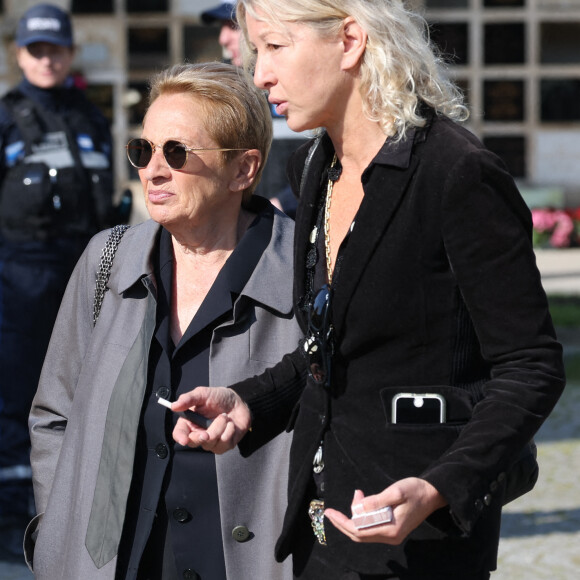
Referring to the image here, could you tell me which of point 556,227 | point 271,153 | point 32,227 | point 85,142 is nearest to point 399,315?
point 271,153

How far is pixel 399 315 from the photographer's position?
1.78 meters

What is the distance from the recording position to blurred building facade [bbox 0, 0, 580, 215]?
12000 mm

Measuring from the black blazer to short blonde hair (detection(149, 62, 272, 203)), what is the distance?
2.25 ft

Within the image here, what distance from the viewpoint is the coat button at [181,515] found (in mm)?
2322

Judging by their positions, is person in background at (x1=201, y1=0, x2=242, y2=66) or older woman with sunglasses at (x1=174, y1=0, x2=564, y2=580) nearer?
older woman with sunglasses at (x1=174, y1=0, x2=564, y2=580)

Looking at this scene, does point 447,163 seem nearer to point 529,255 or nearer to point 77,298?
point 529,255

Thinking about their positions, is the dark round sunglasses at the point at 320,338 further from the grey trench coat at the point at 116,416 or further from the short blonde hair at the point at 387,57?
the grey trench coat at the point at 116,416

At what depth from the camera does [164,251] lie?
2570mm

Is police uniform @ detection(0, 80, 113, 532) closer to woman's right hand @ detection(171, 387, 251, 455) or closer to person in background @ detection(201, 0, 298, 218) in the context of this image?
person in background @ detection(201, 0, 298, 218)

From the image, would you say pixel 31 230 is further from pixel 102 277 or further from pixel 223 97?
pixel 223 97

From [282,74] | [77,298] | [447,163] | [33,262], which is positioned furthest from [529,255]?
[33,262]

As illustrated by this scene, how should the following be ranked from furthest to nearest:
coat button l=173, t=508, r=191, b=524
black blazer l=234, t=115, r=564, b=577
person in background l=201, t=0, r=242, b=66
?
person in background l=201, t=0, r=242, b=66 < coat button l=173, t=508, r=191, b=524 < black blazer l=234, t=115, r=564, b=577

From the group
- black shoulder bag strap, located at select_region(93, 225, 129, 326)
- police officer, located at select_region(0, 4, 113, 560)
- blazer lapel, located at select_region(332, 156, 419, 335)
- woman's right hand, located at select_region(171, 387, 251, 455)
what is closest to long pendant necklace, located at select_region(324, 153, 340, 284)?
blazer lapel, located at select_region(332, 156, 419, 335)

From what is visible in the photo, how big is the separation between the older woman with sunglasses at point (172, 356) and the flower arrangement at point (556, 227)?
456 inches
